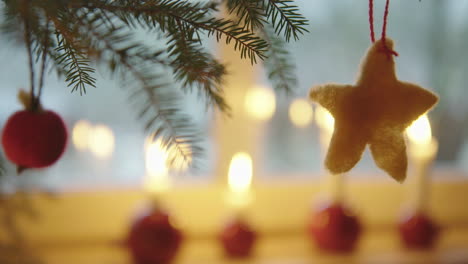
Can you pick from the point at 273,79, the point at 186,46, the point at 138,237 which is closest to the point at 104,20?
the point at 186,46

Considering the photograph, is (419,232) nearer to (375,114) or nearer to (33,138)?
(375,114)

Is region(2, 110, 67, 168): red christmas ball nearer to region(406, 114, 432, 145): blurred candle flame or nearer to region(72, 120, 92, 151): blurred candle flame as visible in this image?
region(72, 120, 92, 151): blurred candle flame

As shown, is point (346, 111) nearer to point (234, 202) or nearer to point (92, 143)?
point (234, 202)

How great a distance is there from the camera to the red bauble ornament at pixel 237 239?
92 centimetres

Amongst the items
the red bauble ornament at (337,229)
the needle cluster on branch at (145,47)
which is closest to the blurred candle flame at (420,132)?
the red bauble ornament at (337,229)

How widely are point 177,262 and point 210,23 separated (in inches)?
25.0

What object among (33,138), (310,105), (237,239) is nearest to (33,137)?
(33,138)

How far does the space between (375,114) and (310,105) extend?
721mm

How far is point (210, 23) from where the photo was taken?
14.5 inches

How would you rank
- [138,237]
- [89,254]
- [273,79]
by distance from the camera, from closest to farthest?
[273,79] → [138,237] → [89,254]

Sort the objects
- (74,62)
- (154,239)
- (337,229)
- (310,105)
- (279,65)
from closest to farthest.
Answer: (74,62) → (279,65) → (154,239) → (337,229) → (310,105)

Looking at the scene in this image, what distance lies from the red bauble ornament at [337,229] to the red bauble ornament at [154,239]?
0.99ft

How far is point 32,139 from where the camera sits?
38cm

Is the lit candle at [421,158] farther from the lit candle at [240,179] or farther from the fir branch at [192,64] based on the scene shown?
the fir branch at [192,64]
